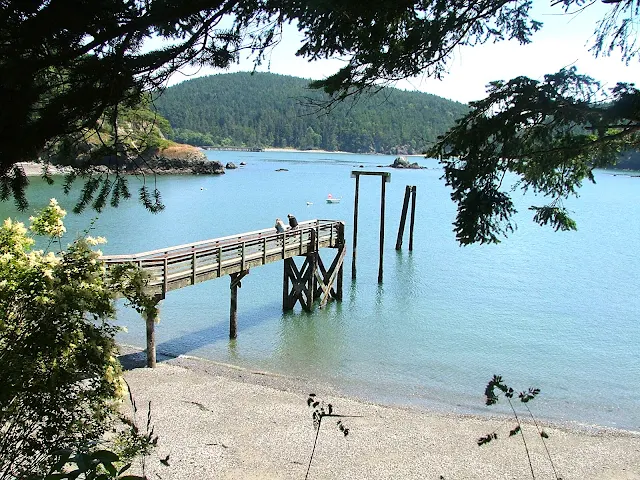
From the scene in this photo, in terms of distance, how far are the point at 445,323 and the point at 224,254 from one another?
8.38 metres

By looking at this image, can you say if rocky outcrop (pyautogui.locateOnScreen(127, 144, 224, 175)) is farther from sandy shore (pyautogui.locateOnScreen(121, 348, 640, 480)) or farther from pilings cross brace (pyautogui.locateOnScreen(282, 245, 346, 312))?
sandy shore (pyautogui.locateOnScreen(121, 348, 640, 480))

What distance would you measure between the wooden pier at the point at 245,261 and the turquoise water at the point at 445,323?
2.76 ft

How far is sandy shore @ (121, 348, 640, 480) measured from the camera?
396 inches

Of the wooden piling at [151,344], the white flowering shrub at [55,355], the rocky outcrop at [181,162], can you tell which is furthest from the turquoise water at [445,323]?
the rocky outcrop at [181,162]

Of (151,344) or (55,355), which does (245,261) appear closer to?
(151,344)

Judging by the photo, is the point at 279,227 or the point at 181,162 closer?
the point at 279,227

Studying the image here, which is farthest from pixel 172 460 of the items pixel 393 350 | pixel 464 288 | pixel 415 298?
pixel 464 288

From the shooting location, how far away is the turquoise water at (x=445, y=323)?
51.1ft

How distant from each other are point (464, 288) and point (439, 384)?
11.7 meters

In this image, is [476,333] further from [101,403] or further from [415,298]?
[101,403]

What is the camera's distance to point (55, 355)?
5.41 metres

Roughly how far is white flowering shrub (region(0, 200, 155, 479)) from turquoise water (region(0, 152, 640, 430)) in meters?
9.27

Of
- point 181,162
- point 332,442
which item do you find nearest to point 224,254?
point 332,442

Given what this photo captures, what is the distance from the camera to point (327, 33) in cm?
617
